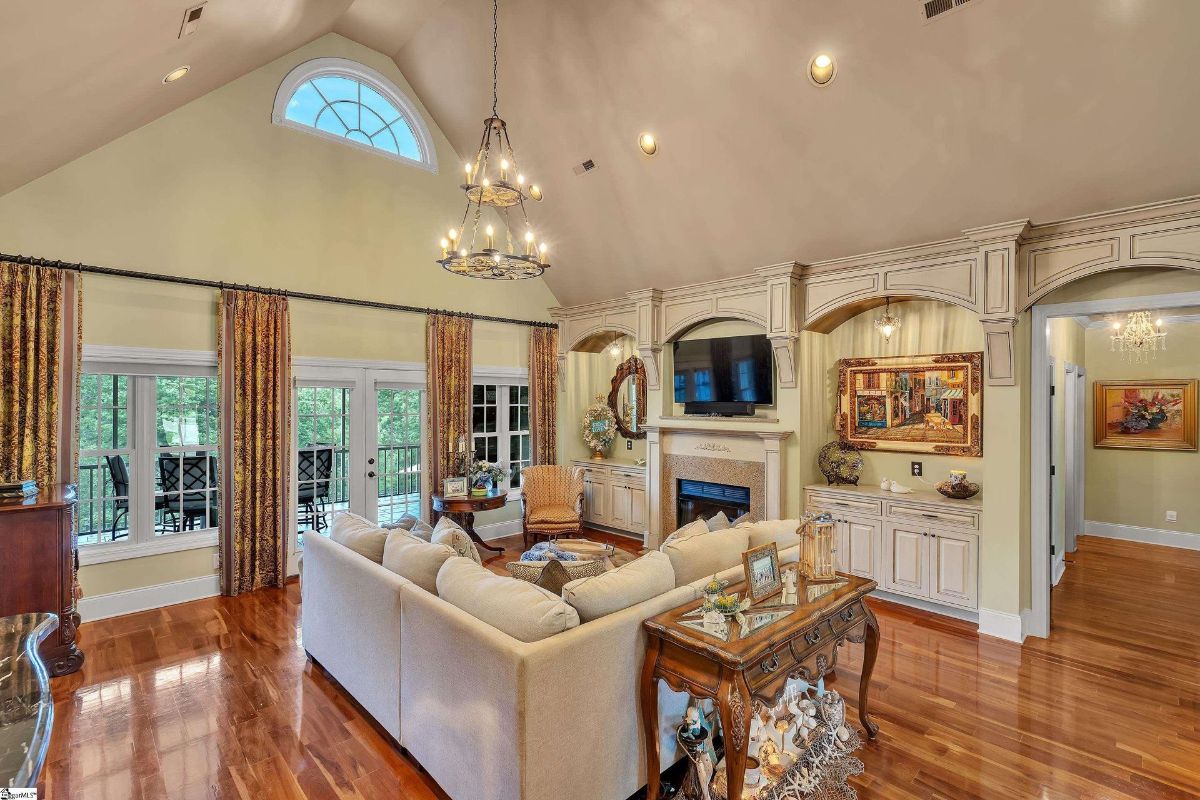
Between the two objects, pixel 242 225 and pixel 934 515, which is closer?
pixel 934 515

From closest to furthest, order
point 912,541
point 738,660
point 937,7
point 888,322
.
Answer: point 738,660 < point 937,7 < point 912,541 < point 888,322

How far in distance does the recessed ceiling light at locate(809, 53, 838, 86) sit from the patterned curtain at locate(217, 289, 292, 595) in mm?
4638

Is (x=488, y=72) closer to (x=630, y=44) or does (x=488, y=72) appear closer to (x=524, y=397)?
(x=630, y=44)

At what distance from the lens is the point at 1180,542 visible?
6.18 m

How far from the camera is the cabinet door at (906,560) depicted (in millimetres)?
4445

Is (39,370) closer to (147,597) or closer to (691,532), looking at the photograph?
(147,597)

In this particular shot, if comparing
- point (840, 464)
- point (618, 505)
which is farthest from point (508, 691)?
point (618, 505)

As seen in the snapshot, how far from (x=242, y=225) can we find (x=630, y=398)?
4.47 m

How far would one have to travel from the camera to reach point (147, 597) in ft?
14.8

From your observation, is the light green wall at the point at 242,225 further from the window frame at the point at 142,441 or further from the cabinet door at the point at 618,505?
the cabinet door at the point at 618,505

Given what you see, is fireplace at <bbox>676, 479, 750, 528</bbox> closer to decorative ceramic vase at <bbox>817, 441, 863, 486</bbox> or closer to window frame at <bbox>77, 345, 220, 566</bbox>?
decorative ceramic vase at <bbox>817, 441, 863, 486</bbox>

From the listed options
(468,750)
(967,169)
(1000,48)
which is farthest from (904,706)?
(1000,48)

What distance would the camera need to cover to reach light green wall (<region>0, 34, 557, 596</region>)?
167 inches

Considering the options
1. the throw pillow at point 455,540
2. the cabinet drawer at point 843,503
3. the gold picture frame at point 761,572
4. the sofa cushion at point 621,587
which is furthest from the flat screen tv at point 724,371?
the throw pillow at point 455,540
